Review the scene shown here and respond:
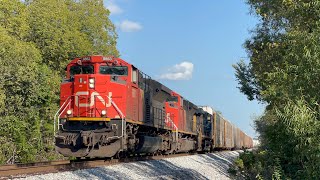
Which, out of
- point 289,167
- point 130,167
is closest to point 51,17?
point 130,167

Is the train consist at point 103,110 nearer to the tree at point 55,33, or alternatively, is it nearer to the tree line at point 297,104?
the tree line at point 297,104

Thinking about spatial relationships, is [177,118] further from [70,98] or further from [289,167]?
[289,167]

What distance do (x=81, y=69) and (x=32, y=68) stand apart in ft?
22.6

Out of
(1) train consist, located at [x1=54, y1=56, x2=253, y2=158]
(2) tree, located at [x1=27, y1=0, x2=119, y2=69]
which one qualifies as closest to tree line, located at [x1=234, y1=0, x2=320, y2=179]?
(1) train consist, located at [x1=54, y1=56, x2=253, y2=158]

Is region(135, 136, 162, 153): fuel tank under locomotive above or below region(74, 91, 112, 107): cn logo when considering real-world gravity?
below

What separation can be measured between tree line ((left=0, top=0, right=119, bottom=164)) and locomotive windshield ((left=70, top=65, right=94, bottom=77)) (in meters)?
4.15

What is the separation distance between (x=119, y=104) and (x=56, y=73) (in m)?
15.2

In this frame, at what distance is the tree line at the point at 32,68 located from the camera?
20.6 meters

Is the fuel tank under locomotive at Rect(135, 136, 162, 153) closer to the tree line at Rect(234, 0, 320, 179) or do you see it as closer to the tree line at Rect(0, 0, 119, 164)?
the tree line at Rect(0, 0, 119, 164)

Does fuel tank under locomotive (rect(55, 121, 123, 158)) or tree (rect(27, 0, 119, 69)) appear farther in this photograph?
tree (rect(27, 0, 119, 69))

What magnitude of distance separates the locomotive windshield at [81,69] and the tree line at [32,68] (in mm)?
4150

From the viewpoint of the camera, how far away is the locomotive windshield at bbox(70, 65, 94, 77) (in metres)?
15.8

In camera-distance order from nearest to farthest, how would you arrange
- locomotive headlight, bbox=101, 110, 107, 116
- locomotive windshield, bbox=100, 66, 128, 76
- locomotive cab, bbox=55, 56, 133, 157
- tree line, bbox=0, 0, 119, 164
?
locomotive cab, bbox=55, 56, 133, 157
locomotive headlight, bbox=101, 110, 107, 116
locomotive windshield, bbox=100, 66, 128, 76
tree line, bbox=0, 0, 119, 164

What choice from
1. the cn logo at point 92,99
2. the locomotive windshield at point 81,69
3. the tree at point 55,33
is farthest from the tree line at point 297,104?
the tree at point 55,33
